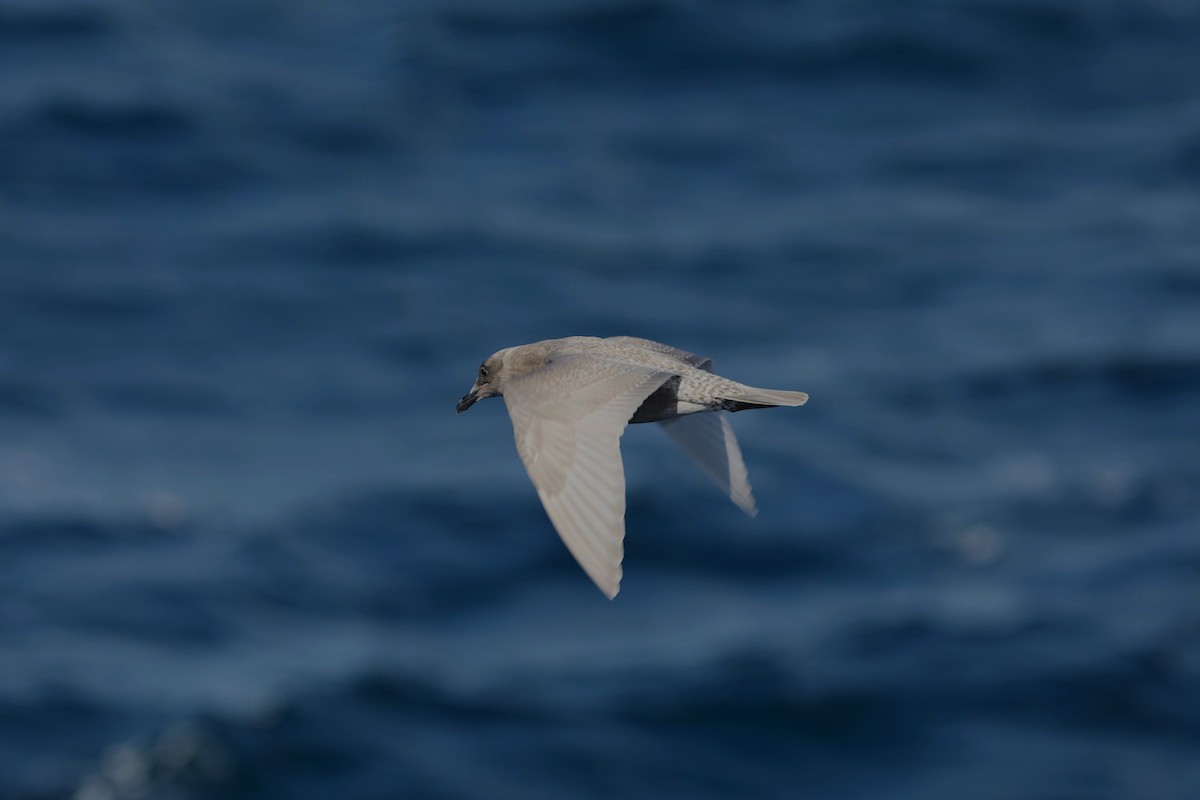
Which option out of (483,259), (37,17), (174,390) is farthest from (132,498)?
(37,17)

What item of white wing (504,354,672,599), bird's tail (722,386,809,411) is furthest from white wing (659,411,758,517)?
white wing (504,354,672,599)

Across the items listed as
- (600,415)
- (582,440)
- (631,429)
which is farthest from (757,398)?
(631,429)

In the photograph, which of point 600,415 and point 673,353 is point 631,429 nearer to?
point 673,353

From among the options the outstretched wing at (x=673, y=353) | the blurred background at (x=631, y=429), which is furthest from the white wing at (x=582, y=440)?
the blurred background at (x=631, y=429)

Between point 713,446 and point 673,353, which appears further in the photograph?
→ point 713,446

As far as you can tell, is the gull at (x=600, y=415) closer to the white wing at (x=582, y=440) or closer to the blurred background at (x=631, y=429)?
the white wing at (x=582, y=440)

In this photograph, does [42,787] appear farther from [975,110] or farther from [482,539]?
[975,110]
